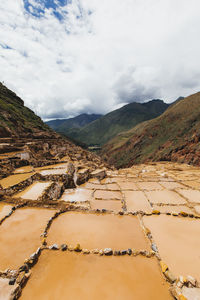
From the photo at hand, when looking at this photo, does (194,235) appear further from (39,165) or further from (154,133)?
(154,133)

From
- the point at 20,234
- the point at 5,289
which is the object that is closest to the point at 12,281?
the point at 5,289

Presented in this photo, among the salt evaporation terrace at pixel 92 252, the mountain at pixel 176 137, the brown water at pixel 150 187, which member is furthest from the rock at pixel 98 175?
the mountain at pixel 176 137

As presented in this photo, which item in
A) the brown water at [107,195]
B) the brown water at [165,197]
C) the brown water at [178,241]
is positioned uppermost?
the brown water at [178,241]

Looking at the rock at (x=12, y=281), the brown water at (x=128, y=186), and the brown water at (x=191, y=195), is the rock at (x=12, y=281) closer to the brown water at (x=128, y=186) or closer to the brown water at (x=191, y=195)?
the brown water at (x=128, y=186)

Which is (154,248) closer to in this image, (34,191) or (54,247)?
(54,247)

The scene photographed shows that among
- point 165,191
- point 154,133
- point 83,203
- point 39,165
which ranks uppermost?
point 154,133

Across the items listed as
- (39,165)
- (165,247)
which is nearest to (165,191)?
(165,247)

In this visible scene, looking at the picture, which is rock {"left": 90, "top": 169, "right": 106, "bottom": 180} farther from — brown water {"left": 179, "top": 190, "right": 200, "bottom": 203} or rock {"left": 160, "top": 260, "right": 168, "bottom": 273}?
rock {"left": 160, "top": 260, "right": 168, "bottom": 273}

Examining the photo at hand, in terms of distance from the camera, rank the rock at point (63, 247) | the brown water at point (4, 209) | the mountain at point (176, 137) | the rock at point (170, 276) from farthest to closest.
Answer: the mountain at point (176, 137) < the brown water at point (4, 209) < the rock at point (63, 247) < the rock at point (170, 276)
